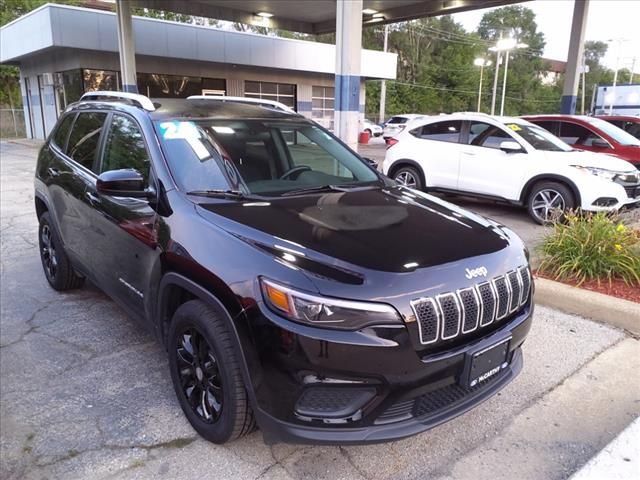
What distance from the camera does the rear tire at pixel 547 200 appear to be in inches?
307

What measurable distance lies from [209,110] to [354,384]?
237cm

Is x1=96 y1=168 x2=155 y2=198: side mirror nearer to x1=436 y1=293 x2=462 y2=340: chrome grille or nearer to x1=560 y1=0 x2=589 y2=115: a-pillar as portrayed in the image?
x1=436 y1=293 x2=462 y2=340: chrome grille

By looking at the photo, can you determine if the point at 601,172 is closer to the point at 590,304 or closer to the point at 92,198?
the point at 590,304


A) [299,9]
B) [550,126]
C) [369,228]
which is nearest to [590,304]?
[369,228]

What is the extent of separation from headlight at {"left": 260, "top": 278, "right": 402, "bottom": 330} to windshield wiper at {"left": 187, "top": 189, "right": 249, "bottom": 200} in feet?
3.36

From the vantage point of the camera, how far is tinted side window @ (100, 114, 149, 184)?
3.34 metres

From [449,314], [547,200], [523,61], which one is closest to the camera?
[449,314]

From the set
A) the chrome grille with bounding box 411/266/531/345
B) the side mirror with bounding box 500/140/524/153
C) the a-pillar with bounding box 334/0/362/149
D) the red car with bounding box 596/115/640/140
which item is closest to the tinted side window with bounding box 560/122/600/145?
the side mirror with bounding box 500/140/524/153

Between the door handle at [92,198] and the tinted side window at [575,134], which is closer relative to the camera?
the door handle at [92,198]

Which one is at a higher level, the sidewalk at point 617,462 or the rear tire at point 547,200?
the rear tire at point 547,200

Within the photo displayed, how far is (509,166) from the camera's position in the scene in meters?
8.37

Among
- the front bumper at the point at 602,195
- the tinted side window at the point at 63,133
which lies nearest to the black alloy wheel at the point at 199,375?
the tinted side window at the point at 63,133

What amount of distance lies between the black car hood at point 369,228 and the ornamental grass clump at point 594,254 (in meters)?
2.36

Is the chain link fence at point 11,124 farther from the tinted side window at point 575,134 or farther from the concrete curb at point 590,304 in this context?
the concrete curb at point 590,304
